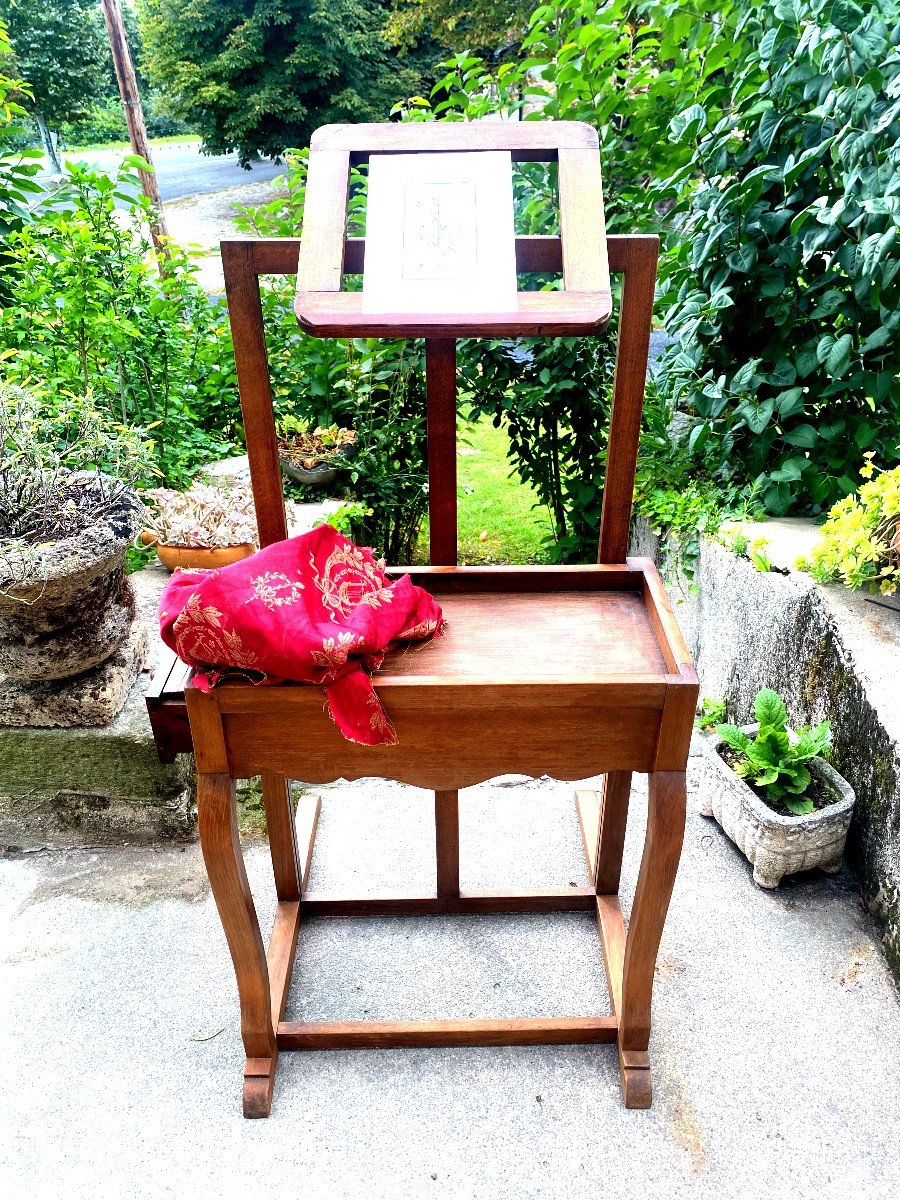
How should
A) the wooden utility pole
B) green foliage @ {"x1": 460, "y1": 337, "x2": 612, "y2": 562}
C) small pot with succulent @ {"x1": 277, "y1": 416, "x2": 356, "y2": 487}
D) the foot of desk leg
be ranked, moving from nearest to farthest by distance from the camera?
1. the foot of desk leg
2. green foliage @ {"x1": 460, "y1": 337, "x2": 612, "y2": 562}
3. small pot with succulent @ {"x1": 277, "y1": 416, "x2": 356, "y2": 487}
4. the wooden utility pole

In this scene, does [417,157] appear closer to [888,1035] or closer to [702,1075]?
[702,1075]

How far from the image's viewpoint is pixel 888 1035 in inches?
71.1

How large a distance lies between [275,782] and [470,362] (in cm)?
183

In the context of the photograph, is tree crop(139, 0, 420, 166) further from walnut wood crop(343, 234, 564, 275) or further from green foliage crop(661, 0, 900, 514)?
walnut wood crop(343, 234, 564, 275)

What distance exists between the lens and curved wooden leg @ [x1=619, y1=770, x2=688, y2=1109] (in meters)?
1.48

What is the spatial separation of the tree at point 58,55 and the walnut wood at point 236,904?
15177 millimetres

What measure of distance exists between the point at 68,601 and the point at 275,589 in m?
0.90

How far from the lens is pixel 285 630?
136 cm

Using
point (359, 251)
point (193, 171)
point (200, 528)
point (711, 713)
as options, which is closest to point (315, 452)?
A: point (200, 528)

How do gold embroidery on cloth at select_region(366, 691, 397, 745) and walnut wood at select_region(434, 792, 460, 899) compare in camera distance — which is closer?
gold embroidery on cloth at select_region(366, 691, 397, 745)

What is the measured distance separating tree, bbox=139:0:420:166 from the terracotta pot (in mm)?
12207

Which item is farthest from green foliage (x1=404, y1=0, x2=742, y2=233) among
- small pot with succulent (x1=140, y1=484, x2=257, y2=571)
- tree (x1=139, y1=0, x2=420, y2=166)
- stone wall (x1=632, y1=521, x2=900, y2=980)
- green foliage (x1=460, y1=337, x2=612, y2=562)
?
tree (x1=139, y1=0, x2=420, y2=166)

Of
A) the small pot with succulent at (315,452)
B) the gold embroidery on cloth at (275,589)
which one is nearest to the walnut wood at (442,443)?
the gold embroidery on cloth at (275,589)

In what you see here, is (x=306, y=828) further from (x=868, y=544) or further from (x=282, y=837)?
(x=868, y=544)
